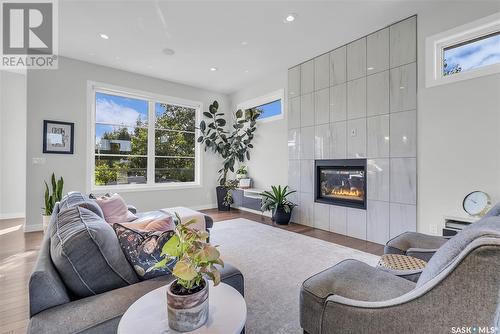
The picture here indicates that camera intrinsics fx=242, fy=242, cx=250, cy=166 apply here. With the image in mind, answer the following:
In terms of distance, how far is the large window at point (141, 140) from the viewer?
4.98 metres

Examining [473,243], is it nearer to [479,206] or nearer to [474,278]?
[474,278]

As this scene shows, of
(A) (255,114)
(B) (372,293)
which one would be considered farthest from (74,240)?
(A) (255,114)

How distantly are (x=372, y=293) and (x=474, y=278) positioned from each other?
59cm

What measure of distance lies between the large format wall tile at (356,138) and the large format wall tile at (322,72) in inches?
35.8

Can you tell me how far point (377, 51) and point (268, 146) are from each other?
2796 millimetres

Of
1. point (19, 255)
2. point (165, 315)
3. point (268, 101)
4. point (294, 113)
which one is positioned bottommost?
point (19, 255)

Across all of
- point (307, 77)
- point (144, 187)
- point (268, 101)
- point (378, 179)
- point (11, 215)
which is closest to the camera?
point (378, 179)

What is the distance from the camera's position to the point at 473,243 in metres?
0.82

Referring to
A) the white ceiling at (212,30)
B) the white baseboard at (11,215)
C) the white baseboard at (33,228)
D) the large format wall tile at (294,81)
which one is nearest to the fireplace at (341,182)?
the large format wall tile at (294,81)

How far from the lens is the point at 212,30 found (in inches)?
139

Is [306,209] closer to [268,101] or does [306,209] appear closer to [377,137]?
[377,137]

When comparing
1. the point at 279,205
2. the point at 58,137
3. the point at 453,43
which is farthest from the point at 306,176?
the point at 58,137

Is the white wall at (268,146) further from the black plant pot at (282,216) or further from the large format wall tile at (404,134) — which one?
the large format wall tile at (404,134)

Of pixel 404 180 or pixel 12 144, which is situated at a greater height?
pixel 12 144
